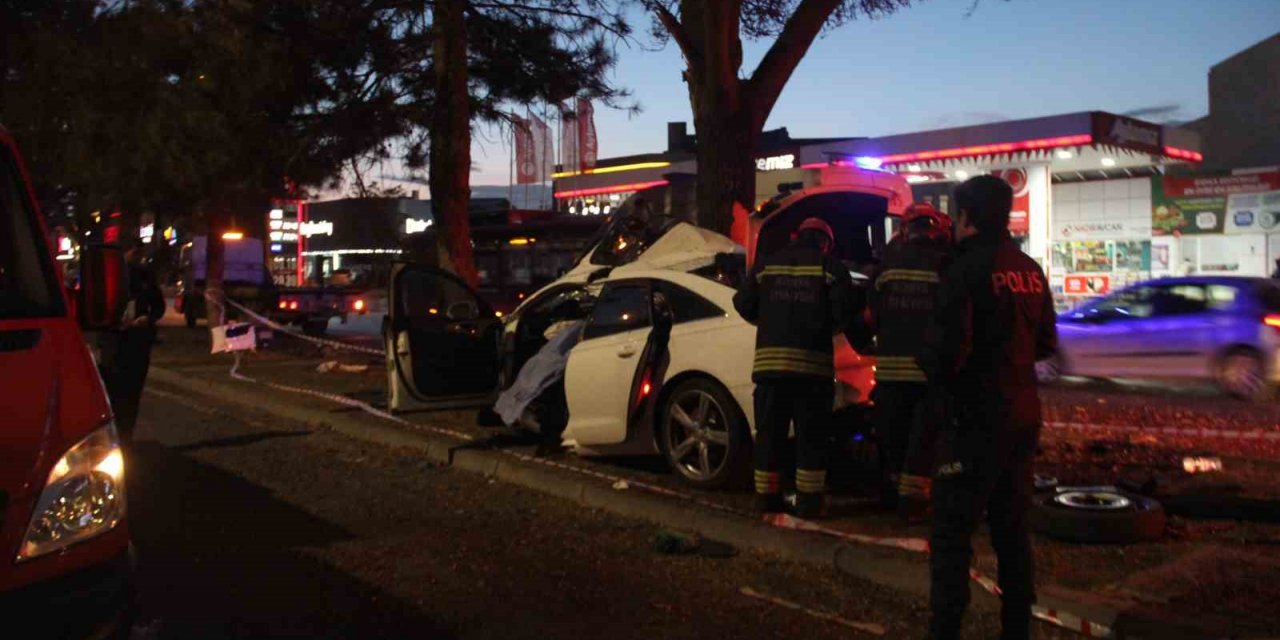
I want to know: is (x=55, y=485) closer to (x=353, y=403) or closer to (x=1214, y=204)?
(x=353, y=403)

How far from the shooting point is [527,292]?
68.6 ft

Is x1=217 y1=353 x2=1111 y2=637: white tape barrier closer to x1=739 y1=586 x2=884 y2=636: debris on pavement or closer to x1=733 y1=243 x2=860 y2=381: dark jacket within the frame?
x1=739 y1=586 x2=884 y2=636: debris on pavement

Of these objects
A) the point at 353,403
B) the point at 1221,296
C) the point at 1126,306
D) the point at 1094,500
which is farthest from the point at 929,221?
the point at 1126,306

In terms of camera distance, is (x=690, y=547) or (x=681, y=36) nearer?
(x=690, y=547)

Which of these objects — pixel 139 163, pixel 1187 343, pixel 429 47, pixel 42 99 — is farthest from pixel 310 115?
pixel 1187 343

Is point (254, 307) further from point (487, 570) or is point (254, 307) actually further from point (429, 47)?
point (487, 570)

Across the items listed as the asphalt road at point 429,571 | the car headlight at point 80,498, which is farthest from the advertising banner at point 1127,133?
the car headlight at point 80,498

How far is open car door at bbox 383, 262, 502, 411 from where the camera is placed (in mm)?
9844

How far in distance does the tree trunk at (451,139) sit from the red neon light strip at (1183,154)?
15.9m

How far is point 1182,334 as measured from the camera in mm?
13617

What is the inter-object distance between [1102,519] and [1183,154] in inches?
879

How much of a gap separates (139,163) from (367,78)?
4902 millimetres

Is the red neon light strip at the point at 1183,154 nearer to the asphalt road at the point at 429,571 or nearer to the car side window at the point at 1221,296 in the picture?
the car side window at the point at 1221,296

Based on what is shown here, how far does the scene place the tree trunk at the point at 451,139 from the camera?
50.4 feet
